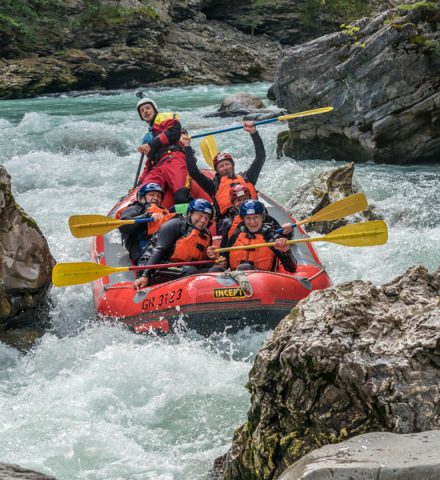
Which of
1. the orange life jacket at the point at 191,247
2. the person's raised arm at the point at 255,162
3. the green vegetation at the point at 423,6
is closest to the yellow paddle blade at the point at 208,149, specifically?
the person's raised arm at the point at 255,162

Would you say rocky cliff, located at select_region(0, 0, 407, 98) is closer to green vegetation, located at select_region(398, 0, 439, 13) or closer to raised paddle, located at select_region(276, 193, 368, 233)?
green vegetation, located at select_region(398, 0, 439, 13)

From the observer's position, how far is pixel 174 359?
4668mm

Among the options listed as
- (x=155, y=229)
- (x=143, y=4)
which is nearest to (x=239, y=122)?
(x=155, y=229)

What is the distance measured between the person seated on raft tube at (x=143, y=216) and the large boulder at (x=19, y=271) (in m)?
1.02

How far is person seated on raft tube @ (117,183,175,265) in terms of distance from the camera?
616 centimetres

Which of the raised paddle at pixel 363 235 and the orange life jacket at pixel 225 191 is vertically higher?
the orange life jacket at pixel 225 191

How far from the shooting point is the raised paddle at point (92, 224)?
607cm

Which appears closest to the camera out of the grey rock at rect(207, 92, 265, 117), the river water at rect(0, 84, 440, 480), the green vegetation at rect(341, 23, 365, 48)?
the river water at rect(0, 84, 440, 480)

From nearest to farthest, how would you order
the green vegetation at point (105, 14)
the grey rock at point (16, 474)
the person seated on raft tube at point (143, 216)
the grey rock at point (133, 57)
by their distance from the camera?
1. the grey rock at point (16, 474)
2. the person seated on raft tube at point (143, 216)
3. the grey rock at point (133, 57)
4. the green vegetation at point (105, 14)

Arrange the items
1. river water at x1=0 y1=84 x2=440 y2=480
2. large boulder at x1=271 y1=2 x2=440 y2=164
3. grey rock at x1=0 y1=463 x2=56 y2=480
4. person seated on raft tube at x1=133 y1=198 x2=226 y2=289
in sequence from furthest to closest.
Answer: large boulder at x1=271 y1=2 x2=440 y2=164, person seated on raft tube at x1=133 y1=198 x2=226 y2=289, river water at x1=0 y1=84 x2=440 y2=480, grey rock at x1=0 y1=463 x2=56 y2=480

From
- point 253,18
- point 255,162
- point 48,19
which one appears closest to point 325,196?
point 255,162

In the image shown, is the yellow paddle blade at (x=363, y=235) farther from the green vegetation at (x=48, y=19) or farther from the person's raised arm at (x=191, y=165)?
the green vegetation at (x=48, y=19)

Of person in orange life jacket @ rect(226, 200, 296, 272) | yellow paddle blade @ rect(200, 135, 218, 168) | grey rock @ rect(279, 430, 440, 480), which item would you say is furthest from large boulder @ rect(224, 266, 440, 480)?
yellow paddle blade @ rect(200, 135, 218, 168)

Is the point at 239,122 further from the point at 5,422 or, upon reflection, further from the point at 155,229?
the point at 5,422
